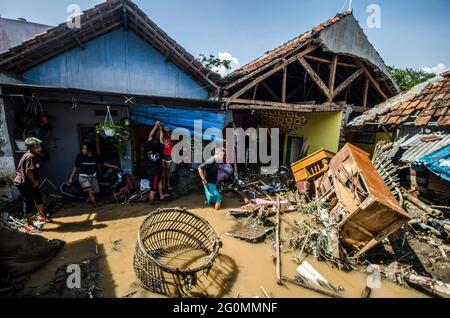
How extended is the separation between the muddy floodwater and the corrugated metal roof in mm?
4154

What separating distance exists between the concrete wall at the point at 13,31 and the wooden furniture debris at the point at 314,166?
702 inches

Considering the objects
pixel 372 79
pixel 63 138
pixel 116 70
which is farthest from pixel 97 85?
pixel 372 79

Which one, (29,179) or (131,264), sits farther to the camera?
(29,179)

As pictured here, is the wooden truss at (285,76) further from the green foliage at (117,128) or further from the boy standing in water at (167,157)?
the green foliage at (117,128)

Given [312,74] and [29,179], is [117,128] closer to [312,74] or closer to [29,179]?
[29,179]

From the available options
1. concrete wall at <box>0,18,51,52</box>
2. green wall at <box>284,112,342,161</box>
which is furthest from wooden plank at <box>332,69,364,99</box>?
concrete wall at <box>0,18,51,52</box>

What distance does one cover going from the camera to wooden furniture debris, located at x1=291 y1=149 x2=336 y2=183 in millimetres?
7527

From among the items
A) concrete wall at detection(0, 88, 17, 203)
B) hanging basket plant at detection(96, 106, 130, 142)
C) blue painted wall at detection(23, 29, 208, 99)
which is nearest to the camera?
concrete wall at detection(0, 88, 17, 203)

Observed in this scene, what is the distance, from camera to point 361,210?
4027 mm

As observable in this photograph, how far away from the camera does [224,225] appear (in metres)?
5.94

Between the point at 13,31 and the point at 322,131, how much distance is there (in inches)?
758

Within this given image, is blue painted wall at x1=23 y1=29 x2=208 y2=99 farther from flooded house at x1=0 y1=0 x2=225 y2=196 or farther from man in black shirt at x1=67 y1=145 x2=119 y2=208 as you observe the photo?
man in black shirt at x1=67 y1=145 x2=119 y2=208

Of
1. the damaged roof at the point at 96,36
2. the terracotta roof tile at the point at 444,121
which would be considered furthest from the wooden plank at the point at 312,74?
the terracotta roof tile at the point at 444,121
